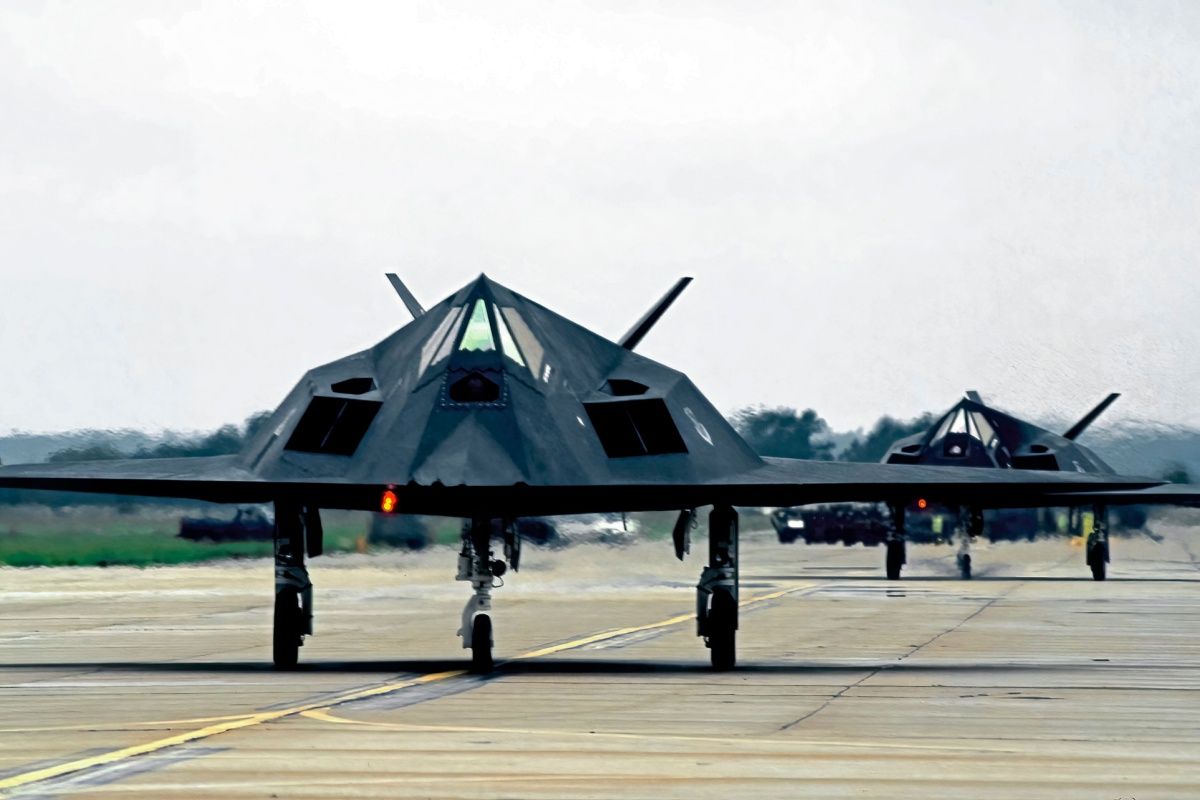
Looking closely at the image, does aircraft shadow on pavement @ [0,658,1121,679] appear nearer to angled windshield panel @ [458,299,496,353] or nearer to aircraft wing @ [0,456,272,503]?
aircraft wing @ [0,456,272,503]

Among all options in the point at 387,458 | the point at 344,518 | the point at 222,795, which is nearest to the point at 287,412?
the point at 387,458

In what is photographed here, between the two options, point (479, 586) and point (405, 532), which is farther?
point (405, 532)

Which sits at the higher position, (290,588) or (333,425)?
(333,425)

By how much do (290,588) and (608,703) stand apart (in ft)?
15.4

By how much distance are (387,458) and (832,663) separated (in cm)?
518

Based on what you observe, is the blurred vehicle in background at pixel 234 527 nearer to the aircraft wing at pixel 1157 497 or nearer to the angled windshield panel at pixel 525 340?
the aircraft wing at pixel 1157 497

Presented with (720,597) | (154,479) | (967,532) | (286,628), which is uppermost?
(154,479)

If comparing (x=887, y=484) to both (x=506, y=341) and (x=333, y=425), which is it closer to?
(x=506, y=341)

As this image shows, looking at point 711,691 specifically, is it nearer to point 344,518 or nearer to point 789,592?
point 789,592

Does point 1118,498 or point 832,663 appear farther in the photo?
point 1118,498

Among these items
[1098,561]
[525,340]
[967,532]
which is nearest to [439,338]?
[525,340]

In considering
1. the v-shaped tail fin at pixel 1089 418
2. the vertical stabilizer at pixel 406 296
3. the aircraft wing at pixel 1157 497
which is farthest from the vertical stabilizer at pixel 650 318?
the v-shaped tail fin at pixel 1089 418

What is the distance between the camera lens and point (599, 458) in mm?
17828

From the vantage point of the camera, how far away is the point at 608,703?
15094 millimetres
